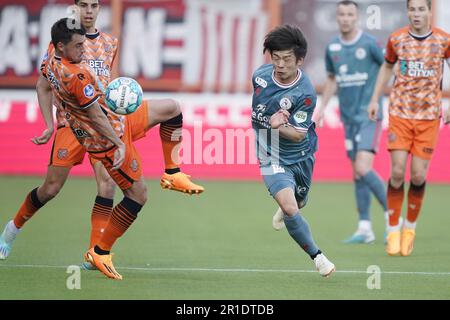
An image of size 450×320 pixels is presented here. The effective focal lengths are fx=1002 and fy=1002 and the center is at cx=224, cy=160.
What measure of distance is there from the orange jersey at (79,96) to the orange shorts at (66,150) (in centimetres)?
60

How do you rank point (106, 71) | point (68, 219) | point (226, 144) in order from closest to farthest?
point (106, 71) → point (68, 219) → point (226, 144)

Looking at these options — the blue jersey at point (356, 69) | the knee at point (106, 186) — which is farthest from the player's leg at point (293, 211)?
the blue jersey at point (356, 69)

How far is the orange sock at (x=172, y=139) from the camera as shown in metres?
8.53

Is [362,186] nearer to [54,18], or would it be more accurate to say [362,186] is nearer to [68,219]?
[68,219]

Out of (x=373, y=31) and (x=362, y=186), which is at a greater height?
(x=373, y=31)

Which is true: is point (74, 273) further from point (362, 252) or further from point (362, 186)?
point (362, 186)

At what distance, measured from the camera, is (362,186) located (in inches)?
448

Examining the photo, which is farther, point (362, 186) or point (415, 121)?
point (362, 186)

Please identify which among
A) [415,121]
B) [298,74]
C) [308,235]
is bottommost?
[308,235]

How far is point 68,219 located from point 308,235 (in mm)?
5207

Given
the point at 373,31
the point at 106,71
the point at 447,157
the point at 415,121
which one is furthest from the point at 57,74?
the point at 373,31

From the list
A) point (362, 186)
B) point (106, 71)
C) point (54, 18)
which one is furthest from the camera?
point (54, 18)

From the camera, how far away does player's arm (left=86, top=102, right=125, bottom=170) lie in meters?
7.68

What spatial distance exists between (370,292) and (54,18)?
12.4 meters
